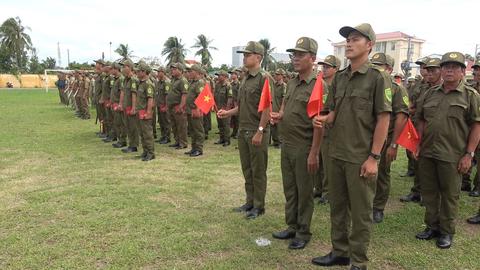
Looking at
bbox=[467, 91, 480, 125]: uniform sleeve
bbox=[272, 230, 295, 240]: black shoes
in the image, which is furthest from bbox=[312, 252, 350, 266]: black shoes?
bbox=[467, 91, 480, 125]: uniform sleeve

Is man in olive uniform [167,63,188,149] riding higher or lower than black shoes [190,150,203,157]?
higher

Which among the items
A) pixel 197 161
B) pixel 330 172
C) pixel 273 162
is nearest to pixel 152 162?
pixel 197 161

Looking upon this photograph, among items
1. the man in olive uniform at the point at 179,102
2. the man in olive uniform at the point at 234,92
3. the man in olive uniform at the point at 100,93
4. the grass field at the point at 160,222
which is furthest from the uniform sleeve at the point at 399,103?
the man in olive uniform at the point at 100,93

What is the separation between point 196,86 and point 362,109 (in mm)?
6611

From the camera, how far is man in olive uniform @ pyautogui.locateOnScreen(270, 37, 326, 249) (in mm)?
3855

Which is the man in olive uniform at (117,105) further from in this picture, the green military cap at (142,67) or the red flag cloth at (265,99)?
the red flag cloth at (265,99)

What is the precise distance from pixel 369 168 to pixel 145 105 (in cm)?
606

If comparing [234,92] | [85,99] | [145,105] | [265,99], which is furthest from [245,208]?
[85,99]

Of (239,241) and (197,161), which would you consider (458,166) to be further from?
(197,161)

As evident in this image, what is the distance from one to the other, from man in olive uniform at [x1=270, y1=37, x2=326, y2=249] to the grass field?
0.38m

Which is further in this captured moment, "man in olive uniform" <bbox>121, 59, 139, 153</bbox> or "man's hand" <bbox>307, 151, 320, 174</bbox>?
"man in olive uniform" <bbox>121, 59, 139, 153</bbox>

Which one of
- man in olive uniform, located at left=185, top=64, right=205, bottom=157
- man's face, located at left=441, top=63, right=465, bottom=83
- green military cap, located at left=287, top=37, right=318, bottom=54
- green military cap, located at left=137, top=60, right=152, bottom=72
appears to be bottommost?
man in olive uniform, located at left=185, top=64, right=205, bottom=157

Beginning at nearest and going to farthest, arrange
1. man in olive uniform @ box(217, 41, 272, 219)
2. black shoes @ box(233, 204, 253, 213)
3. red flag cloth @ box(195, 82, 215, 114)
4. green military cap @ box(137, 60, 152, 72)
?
1. man in olive uniform @ box(217, 41, 272, 219)
2. black shoes @ box(233, 204, 253, 213)
3. red flag cloth @ box(195, 82, 215, 114)
4. green military cap @ box(137, 60, 152, 72)

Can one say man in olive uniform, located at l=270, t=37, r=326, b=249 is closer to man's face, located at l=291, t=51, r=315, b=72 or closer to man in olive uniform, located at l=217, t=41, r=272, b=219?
man's face, located at l=291, t=51, r=315, b=72
